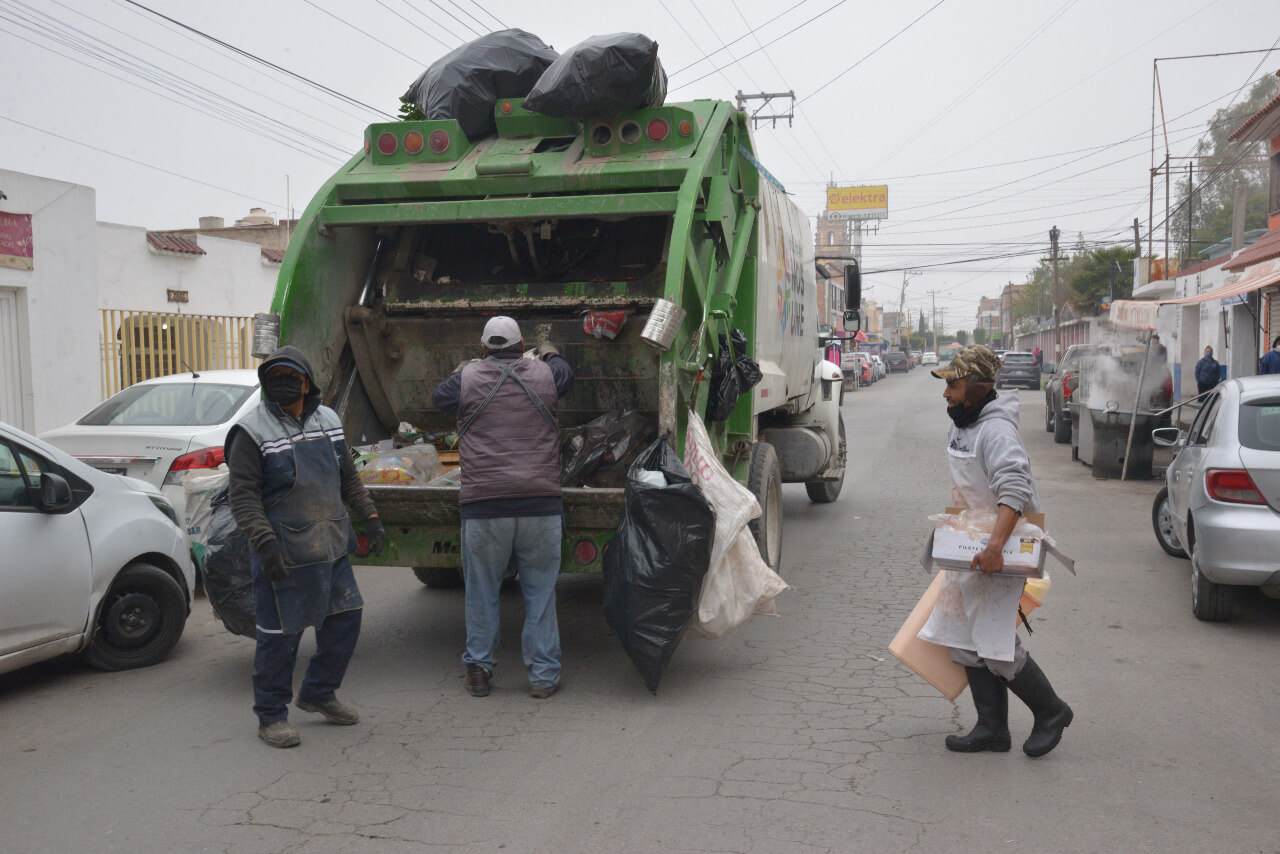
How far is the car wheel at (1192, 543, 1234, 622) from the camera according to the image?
621 cm

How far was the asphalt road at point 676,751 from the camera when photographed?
354 cm

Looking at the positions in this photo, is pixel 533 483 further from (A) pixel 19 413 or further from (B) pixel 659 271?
(A) pixel 19 413

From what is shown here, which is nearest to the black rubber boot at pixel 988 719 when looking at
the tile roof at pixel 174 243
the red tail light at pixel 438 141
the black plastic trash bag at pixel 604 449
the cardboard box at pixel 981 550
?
the cardboard box at pixel 981 550

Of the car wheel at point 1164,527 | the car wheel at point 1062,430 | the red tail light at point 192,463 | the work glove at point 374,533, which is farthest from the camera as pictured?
the car wheel at point 1062,430

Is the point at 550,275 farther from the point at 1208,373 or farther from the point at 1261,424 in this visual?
the point at 1208,373

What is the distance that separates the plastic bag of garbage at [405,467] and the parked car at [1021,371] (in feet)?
123

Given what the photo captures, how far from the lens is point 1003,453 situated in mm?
3957

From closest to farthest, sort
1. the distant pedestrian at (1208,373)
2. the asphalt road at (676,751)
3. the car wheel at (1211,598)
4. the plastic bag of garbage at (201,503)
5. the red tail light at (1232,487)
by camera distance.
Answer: the asphalt road at (676,751) < the plastic bag of garbage at (201,503) < the red tail light at (1232,487) < the car wheel at (1211,598) < the distant pedestrian at (1208,373)

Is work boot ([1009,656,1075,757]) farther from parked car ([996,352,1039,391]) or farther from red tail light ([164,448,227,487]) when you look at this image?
parked car ([996,352,1039,391])

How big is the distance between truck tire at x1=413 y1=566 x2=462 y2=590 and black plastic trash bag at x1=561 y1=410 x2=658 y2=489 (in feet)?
6.37

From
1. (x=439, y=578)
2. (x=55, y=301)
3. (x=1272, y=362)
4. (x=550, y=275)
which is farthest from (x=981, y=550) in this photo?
(x=1272, y=362)

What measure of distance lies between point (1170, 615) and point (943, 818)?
3.65 metres

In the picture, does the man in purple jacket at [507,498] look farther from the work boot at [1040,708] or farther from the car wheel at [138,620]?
the work boot at [1040,708]

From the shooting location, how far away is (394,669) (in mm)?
5508
